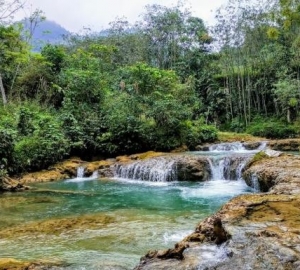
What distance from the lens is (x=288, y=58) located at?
29766 mm

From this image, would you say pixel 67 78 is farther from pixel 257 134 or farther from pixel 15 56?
pixel 257 134

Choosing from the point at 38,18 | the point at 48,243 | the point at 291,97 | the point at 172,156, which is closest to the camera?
the point at 48,243

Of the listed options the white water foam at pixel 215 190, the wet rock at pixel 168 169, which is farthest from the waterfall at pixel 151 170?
the white water foam at pixel 215 190

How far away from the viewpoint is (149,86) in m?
22.3

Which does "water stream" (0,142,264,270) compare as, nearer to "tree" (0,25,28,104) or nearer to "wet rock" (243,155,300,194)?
"wet rock" (243,155,300,194)

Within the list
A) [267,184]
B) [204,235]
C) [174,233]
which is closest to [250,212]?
[204,235]

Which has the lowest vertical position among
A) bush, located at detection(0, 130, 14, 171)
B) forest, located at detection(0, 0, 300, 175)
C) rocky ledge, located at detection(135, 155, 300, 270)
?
rocky ledge, located at detection(135, 155, 300, 270)

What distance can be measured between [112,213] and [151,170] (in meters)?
6.28

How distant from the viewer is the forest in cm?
1759

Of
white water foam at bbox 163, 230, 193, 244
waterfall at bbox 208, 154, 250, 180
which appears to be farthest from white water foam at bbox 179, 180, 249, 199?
white water foam at bbox 163, 230, 193, 244

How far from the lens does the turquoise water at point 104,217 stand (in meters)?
6.02

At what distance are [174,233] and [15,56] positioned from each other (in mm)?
21054

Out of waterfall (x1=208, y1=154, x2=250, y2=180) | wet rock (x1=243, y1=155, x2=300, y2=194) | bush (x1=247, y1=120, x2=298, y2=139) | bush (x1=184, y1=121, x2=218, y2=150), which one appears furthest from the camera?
bush (x1=247, y1=120, x2=298, y2=139)

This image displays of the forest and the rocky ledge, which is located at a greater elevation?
the forest
